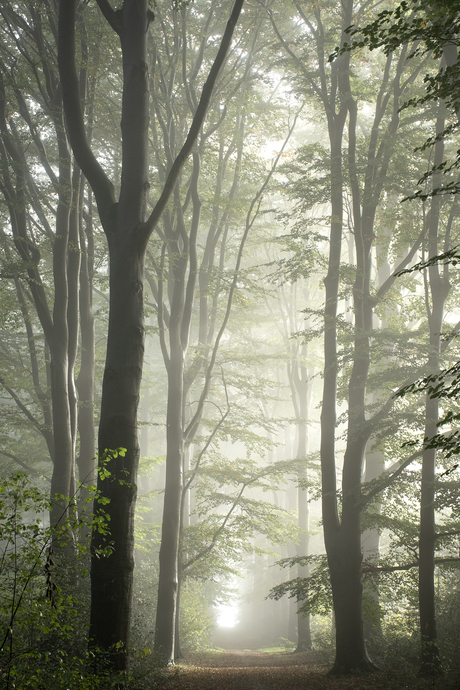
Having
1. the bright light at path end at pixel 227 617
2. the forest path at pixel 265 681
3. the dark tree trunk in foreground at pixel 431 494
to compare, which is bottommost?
→ the bright light at path end at pixel 227 617

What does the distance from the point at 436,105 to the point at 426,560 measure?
8.97 m

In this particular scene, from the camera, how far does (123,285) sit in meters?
4.90

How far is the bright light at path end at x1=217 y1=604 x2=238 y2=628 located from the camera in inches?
1125

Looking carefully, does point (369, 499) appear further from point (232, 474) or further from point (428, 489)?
point (232, 474)

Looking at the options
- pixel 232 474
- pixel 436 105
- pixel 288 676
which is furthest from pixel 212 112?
pixel 288 676

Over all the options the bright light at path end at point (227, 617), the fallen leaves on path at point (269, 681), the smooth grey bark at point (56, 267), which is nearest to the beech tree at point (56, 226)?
the smooth grey bark at point (56, 267)

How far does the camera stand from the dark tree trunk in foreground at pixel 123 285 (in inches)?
166

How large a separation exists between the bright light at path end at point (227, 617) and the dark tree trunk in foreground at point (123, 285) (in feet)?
91.0

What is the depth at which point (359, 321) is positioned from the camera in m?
9.18

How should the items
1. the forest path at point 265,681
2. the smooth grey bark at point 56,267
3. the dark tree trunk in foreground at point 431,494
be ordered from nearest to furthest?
1. the forest path at point 265,681
2. the dark tree trunk in foreground at point 431,494
3. the smooth grey bark at point 56,267

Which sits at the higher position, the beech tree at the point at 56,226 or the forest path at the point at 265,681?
the beech tree at the point at 56,226

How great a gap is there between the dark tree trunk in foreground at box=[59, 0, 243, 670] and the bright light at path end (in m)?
27.7

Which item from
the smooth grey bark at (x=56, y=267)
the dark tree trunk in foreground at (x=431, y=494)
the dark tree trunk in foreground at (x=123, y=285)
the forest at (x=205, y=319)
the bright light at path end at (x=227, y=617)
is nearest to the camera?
the dark tree trunk in foreground at (x=123, y=285)

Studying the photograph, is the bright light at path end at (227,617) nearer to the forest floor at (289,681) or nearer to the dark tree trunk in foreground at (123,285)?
the forest floor at (289,681)
